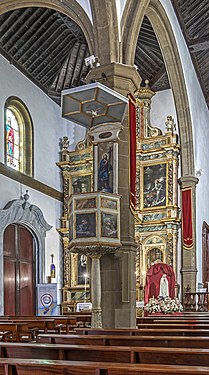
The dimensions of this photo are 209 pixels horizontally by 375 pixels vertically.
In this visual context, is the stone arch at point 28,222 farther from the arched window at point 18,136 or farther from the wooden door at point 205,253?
the wooden door at point 205,253

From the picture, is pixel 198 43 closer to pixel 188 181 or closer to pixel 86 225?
pixel 188 181

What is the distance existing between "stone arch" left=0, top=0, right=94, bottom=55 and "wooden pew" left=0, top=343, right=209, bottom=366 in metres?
6.36

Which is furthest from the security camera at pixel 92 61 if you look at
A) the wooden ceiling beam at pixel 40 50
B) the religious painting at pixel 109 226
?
the wooden ceiling beam at pixel 40 50

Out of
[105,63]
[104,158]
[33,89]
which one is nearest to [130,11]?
[105,63]

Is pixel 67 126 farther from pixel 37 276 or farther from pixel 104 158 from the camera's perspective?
pixel 104 158

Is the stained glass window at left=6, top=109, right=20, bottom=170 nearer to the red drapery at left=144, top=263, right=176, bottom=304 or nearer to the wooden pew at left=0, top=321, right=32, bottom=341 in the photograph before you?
the red drapery at left=144, top=263, right=176, bottom=304

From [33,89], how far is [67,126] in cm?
249

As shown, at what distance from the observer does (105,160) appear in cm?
846

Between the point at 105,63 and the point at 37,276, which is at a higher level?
the point at 105,63

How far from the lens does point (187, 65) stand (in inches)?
634

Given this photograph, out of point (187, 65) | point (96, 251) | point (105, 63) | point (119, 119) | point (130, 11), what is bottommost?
point (96, 251)

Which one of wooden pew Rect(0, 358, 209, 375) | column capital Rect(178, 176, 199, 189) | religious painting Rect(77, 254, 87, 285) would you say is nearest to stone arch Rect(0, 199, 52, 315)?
religious painting Rect(77, 254, 87, 285)

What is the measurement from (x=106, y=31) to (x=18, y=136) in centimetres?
819

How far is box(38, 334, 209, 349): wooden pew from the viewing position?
4.51m
